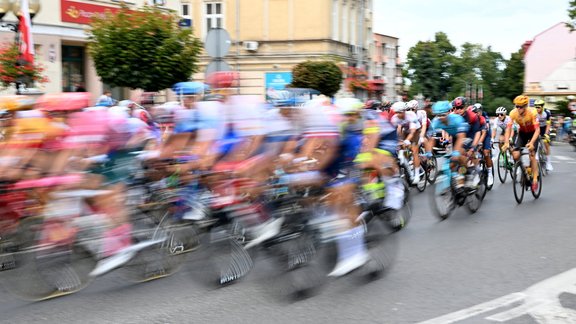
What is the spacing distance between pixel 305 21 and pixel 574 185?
2529 centimetres

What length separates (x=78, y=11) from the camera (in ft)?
83.1

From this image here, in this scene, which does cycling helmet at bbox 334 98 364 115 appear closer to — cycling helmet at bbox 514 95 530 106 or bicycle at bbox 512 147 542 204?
bicycle at bbox 512 147 542 204

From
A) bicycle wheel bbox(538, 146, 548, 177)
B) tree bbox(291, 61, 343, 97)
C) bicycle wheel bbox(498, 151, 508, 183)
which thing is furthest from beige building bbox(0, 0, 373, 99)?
bicycle wheel bbox(498, 151, 508, 183)

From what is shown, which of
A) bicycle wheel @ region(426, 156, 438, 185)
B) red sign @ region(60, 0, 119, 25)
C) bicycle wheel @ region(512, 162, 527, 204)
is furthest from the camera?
red sign @ region(60, 0, 119, 25)

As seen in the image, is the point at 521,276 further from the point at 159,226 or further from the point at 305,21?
the point at 305,21

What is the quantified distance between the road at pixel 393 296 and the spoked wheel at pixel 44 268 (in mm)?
110

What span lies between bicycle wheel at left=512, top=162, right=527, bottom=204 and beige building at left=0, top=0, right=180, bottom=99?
14.8 meters

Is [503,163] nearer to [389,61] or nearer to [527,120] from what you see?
[527,120]

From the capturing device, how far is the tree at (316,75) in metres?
33.9

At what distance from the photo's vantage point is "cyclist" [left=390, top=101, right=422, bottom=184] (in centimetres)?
1410

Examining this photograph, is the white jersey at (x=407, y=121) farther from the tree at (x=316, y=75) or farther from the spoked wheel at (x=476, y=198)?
the tree at (x=316, y=75)

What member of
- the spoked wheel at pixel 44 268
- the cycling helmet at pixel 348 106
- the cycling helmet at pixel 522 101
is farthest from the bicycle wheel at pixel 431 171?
the spoked wheel at pixel 44 268

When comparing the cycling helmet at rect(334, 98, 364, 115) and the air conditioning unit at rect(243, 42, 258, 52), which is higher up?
the air conditioning unit at rect(243, 42, 258, 52)

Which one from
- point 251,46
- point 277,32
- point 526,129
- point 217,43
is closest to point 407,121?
point 526,129
